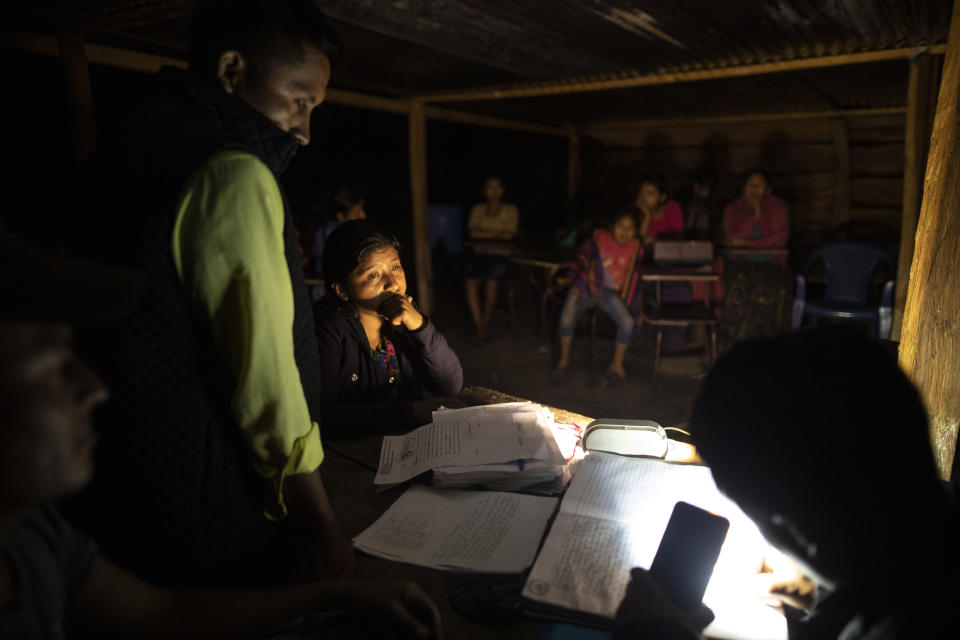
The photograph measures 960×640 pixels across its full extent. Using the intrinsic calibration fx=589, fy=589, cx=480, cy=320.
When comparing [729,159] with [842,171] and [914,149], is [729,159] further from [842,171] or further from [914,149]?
A: [914,149]

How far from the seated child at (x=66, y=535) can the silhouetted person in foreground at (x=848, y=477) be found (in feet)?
1.92

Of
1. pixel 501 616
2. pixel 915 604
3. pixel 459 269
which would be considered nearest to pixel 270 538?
pixel 501 616

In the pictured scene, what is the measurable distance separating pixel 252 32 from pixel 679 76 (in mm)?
4211

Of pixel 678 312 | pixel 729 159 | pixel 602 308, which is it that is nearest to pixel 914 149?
pixel 678 312

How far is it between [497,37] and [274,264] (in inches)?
128

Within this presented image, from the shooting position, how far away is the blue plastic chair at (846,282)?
5.42 m

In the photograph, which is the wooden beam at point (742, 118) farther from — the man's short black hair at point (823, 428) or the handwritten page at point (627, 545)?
the man's short black hair at point (823, 428)

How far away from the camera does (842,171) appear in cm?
737

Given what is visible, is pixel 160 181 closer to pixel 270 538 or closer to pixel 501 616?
pixel 270 538

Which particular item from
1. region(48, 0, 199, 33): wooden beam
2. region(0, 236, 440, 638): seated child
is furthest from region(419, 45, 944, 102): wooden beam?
region(0, 236, 440, 638): seated child

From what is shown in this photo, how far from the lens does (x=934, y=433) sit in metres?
1.78

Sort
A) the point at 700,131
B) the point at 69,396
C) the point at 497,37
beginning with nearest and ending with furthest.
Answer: the point at 69,396 → the point at 497,37 → the point at 700,131

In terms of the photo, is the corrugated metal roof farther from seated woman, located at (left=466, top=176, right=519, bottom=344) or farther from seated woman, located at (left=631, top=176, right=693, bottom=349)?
seated woman, located at (left=466, top=176, right=519, bottom=344)

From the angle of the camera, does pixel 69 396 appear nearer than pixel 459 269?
Yes
